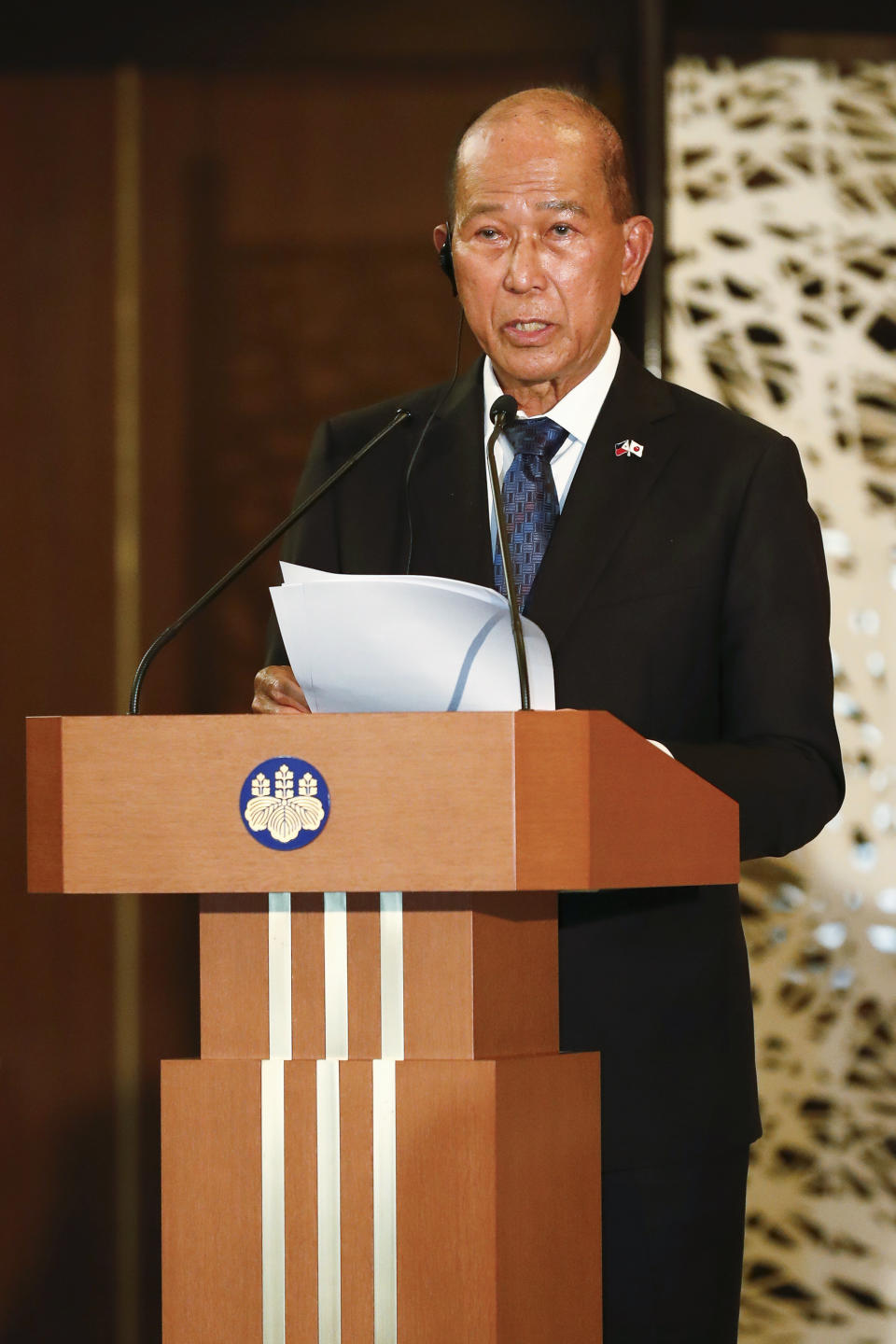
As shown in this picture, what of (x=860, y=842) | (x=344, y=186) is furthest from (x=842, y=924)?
(x=344, y=186)

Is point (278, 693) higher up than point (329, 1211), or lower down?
higher up

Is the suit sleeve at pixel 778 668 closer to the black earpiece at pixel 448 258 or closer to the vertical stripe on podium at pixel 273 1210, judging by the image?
the black earpiece at pixel 448 258

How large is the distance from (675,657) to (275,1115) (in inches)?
30.6

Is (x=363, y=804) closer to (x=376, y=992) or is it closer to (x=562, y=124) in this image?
(x=376, y=992)

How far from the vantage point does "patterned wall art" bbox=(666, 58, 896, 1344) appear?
3.71 meters

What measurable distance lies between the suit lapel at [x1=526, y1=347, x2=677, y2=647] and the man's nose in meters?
0.17

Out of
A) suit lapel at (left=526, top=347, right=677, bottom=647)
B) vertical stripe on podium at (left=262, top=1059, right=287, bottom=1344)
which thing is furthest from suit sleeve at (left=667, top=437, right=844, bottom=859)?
vertical stripe on podium at (left=262, top=1059, right=287, bottom=1344)

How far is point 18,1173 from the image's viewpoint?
12.7ft

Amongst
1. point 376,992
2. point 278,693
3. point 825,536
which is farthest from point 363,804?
point 825,536

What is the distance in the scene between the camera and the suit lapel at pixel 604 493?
6.58 ft

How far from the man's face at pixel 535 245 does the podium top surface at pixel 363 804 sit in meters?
0.82

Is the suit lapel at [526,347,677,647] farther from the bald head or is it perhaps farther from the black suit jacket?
the bald head

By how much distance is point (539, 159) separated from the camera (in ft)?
6.88

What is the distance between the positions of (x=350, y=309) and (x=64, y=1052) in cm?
179
